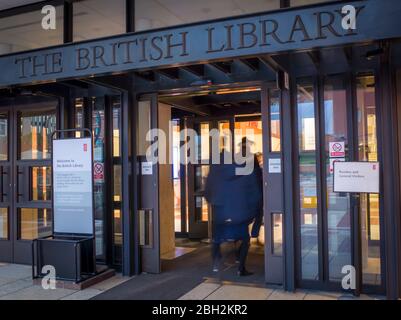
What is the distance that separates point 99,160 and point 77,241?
3.81 ft

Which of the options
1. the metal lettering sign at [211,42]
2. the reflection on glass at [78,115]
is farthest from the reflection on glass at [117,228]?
the metal lettering sign at [211,42]

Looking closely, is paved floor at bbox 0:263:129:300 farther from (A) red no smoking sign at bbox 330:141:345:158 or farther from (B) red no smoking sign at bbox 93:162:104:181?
(A) red no smoking sign at bbox 330:141:345:158

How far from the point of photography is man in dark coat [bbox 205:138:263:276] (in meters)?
5.54

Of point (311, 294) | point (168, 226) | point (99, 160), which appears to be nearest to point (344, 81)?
point (311, 294)

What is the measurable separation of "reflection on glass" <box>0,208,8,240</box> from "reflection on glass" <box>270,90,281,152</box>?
13.4ft

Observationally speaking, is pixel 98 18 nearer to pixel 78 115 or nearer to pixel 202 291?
pixel 78 115

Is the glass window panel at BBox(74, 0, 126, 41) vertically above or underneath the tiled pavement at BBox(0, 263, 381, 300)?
above

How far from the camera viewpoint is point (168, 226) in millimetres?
6863

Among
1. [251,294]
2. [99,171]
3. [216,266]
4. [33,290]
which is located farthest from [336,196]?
[33,290]

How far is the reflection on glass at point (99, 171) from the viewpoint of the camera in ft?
18.7

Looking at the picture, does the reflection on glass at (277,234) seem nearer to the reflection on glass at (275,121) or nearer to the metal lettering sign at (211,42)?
the reflection on glass at (275,121)

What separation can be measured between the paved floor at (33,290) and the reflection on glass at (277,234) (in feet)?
5.97

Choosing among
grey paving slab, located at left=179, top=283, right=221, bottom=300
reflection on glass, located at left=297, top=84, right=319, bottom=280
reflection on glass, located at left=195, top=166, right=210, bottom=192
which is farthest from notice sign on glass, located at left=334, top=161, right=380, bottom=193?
reflection on glass, located at left=195, top=166, right=210, bottom=192

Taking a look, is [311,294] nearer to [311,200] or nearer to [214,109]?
→ [311,200]
